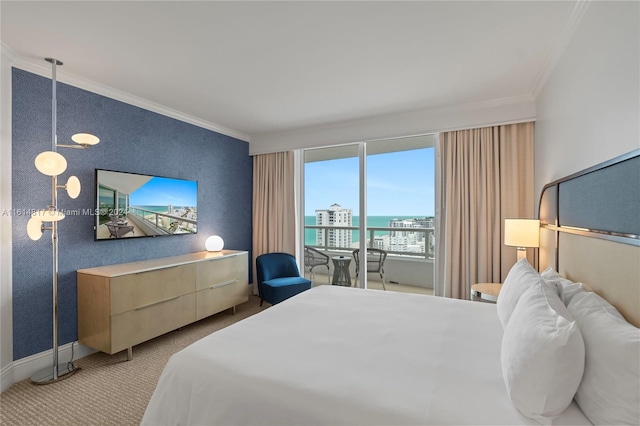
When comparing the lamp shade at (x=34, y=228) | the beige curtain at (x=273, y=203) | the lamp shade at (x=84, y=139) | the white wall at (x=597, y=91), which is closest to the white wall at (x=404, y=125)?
the beige curtain at (x=273, y=203)

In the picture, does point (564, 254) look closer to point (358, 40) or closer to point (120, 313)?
point (358, 40)

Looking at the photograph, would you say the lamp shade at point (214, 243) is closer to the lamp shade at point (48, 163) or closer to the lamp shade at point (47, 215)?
the lamp shade at point (47, 215)

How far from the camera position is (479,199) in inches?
138

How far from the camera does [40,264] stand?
260 cm

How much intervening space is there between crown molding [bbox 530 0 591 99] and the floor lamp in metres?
3.48

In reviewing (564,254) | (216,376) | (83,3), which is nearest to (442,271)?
(564,254)

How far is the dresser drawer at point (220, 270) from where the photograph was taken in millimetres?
3514

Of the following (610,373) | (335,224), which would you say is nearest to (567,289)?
(610,373)

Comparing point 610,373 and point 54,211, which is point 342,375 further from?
point 54,211

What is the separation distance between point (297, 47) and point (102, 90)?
2.11 meters

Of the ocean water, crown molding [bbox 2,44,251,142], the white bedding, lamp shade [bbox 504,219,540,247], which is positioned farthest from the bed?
crown molding [bbox 2,44,251,142]

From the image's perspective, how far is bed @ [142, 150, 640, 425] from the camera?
105 cm

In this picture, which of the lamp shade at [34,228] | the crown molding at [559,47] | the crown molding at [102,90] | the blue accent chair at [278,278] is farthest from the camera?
the blue accent chair at [278,278]

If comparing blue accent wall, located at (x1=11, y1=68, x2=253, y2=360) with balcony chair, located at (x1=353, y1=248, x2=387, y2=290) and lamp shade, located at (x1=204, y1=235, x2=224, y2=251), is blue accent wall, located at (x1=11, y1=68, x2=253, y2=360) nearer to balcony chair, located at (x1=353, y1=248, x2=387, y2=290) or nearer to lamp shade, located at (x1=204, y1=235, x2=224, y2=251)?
lamp shade, located at (x1=204, y1=235, x2=224, y2=251)
